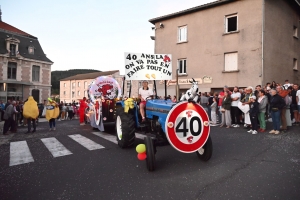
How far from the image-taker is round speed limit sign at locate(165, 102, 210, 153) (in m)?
4.04

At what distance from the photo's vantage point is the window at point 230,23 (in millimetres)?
16703

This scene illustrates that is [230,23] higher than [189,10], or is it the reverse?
[189,10]

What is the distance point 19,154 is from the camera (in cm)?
592

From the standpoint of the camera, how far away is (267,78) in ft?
50.9

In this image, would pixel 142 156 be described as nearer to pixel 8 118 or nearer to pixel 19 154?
pixel 19 154

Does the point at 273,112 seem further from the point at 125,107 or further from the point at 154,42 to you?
the point at 154,42

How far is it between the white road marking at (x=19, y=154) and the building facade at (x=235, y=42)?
1413cm

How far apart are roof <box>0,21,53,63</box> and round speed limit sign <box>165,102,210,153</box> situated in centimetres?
3533

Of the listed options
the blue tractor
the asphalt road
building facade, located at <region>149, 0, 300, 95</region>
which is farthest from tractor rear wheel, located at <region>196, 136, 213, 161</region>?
building facade, located at <region>149, 0, 300, 95</region>

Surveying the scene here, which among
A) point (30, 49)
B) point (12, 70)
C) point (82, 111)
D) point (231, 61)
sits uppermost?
point (30, 49)

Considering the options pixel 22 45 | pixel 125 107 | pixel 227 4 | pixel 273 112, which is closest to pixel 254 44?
pixel 227 4

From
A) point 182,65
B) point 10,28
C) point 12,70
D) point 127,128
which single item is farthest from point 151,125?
point 10,28

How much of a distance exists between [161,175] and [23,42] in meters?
37.8

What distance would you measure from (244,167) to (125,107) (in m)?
3.23
